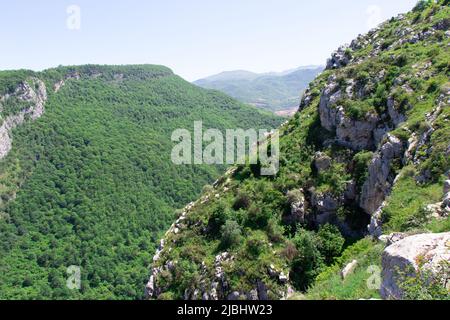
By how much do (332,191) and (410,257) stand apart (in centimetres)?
2205

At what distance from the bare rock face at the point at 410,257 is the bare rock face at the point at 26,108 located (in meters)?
129

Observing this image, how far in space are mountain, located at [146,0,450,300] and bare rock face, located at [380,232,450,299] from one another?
6.48 meters

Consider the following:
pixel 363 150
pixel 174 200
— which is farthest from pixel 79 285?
pixel 363 150

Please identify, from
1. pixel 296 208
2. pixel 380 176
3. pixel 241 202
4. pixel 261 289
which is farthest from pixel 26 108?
pixel 380 176

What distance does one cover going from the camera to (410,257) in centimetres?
1046

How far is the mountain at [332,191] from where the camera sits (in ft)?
75.2

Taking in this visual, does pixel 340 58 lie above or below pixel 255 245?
above

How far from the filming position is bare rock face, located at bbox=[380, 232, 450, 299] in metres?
9.99

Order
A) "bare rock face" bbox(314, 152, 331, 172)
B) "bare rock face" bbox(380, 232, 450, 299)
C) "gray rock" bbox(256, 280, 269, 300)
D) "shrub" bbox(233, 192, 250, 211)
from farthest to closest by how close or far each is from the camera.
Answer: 1. "shrub" bbox(233, 192, 250, 211)
2. "bare rock face" bbox(314, 152, 331, 172)
3. "gray rock" bbox(256, 280, 269, 300)
4. "bare rock face" bbox(380, 232, 450, 299)

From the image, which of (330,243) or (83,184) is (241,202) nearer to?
(330,243)

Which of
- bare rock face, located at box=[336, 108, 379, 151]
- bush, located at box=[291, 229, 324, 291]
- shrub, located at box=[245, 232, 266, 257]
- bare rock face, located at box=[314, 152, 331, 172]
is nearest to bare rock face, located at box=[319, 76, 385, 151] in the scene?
bare rock face, located at box=[336, 108, 379, 151]

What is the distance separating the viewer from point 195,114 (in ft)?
587

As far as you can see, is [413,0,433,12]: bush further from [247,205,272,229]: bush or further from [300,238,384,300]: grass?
[300,238,384,300]: grass

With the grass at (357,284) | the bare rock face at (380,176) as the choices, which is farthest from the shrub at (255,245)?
the grass at (357,284)
